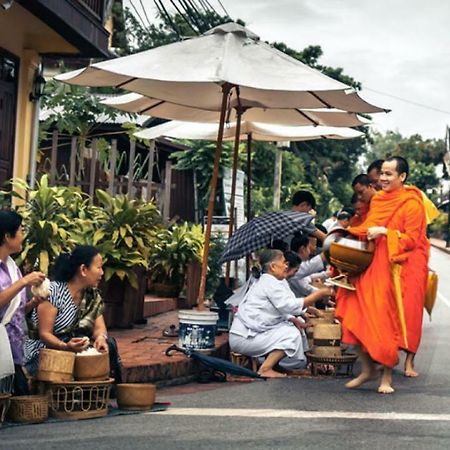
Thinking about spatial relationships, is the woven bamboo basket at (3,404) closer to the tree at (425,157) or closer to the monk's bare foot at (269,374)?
the monk's bare foot at (269,374)

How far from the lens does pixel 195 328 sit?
9.43 meters

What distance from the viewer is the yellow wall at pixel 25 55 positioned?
13.1 m

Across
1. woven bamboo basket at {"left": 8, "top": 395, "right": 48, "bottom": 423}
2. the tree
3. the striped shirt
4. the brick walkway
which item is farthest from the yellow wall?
the tree

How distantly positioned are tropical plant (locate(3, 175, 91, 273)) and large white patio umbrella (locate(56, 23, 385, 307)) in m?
1.20

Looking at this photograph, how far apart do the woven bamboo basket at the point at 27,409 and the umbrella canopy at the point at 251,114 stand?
5.48 metres

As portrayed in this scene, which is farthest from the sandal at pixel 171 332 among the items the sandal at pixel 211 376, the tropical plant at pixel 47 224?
the sandal at pixel 211 376

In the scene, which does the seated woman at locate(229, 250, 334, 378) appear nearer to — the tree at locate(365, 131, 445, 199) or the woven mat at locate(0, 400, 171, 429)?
the woven mat at locate(0, 400, 171, 429)

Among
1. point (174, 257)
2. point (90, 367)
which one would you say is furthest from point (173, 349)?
point (174, 257)

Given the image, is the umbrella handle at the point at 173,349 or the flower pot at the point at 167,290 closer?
the umbrella handle at the point at 173,349

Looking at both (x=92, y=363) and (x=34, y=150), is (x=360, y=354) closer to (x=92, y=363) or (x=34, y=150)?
(x=92, y=363)

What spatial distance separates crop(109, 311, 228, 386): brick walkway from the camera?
8.50 meters

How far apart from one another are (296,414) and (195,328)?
2.23 metres

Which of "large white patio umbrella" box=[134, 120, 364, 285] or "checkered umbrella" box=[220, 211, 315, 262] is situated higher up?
"large white patio umbrella" box=[134, 120, 364, 285]

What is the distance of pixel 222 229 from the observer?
1666cm
